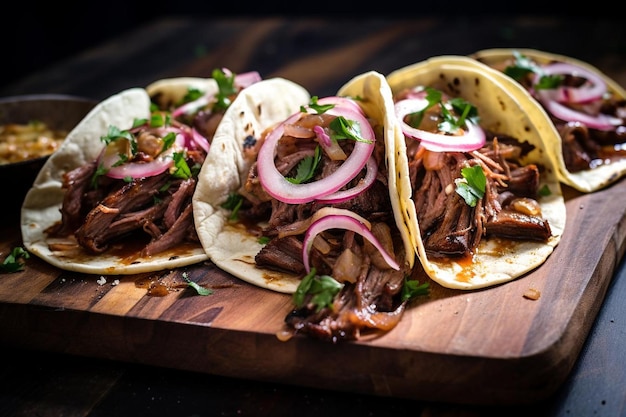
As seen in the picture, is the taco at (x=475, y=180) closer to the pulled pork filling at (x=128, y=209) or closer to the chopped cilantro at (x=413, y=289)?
the chopped cilantro at (x=413, y=289)

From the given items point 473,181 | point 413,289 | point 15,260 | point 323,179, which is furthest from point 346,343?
point 15,260

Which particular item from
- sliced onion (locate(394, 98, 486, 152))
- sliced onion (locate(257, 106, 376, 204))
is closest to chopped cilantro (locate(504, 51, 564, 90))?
sliced onion (locate(394, 98, 486, 152))

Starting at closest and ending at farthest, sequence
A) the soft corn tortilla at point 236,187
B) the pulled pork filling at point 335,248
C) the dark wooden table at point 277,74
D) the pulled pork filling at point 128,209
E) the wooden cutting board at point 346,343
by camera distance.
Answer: the wooden cutting board at point 346,343 < the dark wooden table at point 277,74 < the pulled pork filling at point 335,248 < the soft corn tortilla at point 236,187 < the pulled pork filling at point 128,209

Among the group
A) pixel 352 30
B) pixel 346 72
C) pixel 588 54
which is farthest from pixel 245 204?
pixel 352 30

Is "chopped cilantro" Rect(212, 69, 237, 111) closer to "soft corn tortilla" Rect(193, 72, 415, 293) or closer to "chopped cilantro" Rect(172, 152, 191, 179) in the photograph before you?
"soft corn tortilla" Rect(193, 72, 415, 293)

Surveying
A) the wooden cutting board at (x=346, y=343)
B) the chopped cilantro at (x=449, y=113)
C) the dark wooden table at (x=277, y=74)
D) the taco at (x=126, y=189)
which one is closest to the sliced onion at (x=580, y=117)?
the chopped cilantro at (x=449, y=113)

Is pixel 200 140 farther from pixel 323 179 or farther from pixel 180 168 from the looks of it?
pixel 323 179

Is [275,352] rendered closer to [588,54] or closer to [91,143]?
[91,143]
